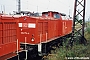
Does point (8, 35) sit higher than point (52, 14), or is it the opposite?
point (52, 14)

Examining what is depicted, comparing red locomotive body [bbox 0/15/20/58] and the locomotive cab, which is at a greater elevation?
the locomotive cab

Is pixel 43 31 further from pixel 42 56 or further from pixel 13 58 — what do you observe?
pixel 13 58

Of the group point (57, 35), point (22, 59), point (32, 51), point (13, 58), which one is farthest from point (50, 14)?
point (13, 58)

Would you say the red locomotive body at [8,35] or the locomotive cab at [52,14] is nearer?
the red locomotive body at [8,35]

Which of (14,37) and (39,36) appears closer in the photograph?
(14,37)

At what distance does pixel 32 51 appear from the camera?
11.3m

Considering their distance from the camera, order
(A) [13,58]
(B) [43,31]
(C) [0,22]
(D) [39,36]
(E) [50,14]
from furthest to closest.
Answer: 1. (E) [50,14]
2. (B) [43,31]
3. (D) [39,36]
4. (A) [13,58]
5. (C) [0,22]

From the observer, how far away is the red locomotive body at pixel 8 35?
7636 millimetres

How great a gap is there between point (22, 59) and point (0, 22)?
3.05 metres

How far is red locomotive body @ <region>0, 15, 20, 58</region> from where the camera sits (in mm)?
7636

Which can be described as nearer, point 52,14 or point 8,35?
point 8,35

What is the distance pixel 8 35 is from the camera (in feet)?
27.3

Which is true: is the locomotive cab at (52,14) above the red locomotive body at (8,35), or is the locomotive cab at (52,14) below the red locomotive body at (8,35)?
above

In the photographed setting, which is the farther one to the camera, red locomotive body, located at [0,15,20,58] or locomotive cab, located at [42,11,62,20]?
locomotive cab, located at [42,11,62,20]
